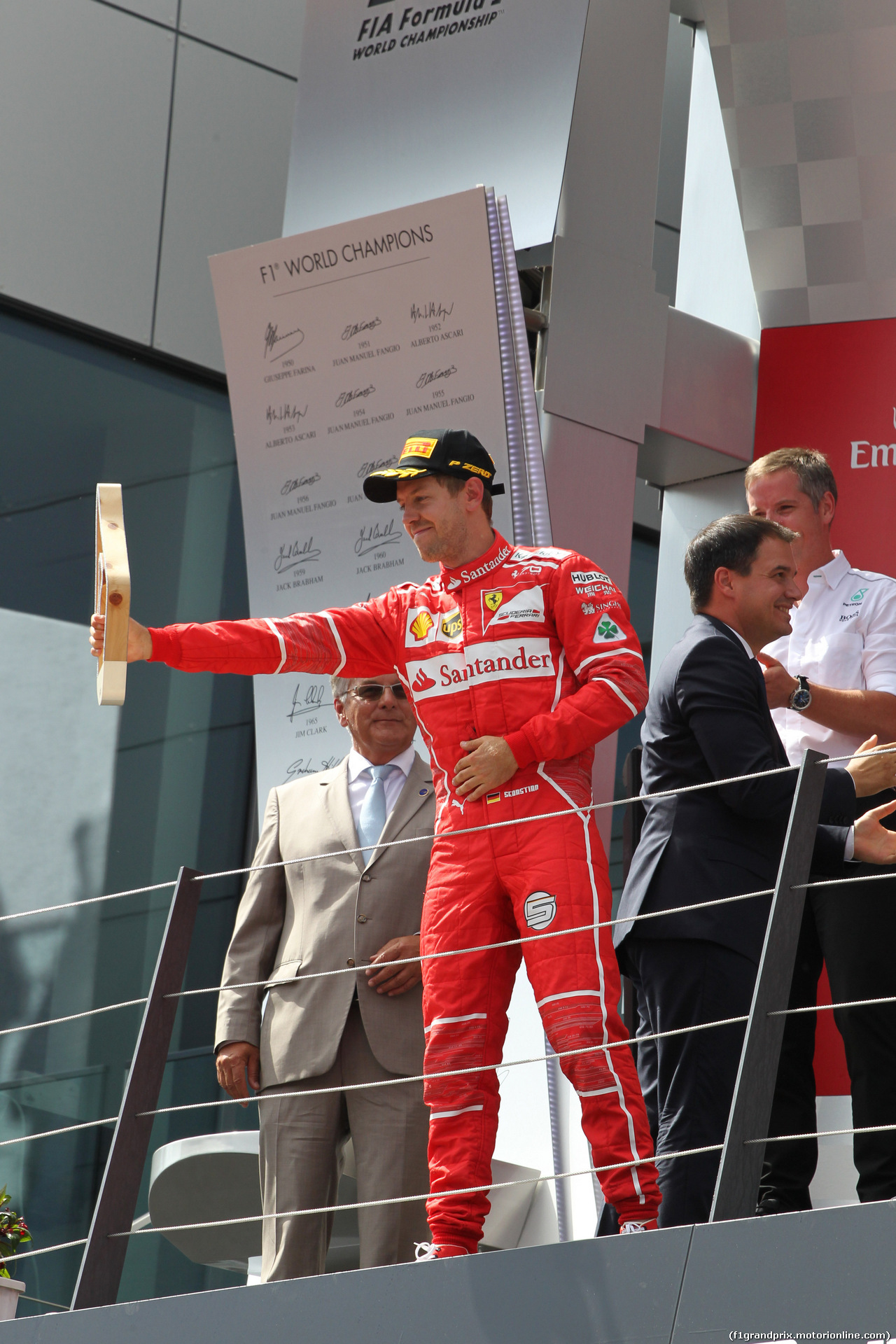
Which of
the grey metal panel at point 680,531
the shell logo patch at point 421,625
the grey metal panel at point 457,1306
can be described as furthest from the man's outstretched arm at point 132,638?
the grey metal panel at point 680,531

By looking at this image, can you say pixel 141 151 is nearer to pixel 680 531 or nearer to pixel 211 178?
pixel 211 178

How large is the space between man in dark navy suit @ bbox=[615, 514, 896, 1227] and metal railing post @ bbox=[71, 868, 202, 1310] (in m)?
0.80

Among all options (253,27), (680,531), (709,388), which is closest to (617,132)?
(709,388)

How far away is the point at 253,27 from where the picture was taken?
295 inches

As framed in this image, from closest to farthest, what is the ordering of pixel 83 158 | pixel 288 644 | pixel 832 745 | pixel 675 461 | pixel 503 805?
pixel 503 805 → pixel 288 644 → pixel 832 745 → pixel 675 461 → pixel 83 158

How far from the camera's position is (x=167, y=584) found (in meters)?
7.23

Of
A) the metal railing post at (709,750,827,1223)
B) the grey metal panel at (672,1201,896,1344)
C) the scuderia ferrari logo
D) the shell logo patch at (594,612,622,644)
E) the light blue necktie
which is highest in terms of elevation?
the scuderia ferrari logo

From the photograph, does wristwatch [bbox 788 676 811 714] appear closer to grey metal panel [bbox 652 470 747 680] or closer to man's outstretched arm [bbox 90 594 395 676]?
man's outstretched arm [bbox 90 594 395 676]

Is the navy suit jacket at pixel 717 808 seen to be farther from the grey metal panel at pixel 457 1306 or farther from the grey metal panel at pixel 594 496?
the grey metal panel at pixel 594 496

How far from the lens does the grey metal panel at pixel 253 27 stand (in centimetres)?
736

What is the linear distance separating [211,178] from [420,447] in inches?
176

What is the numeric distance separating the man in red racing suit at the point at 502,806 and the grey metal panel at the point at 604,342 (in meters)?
1.57

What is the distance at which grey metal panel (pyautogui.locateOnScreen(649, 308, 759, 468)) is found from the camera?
513 centimetres

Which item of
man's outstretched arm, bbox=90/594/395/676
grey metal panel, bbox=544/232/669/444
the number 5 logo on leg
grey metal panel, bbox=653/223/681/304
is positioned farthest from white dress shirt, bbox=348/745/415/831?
grey metal panel, bbox=653/223/681/304
